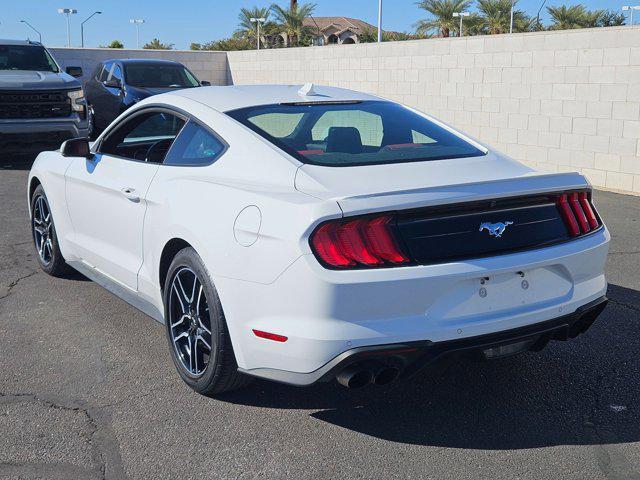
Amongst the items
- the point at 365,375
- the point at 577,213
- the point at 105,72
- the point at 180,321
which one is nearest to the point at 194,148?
the point at 180,321

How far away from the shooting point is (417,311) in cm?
340

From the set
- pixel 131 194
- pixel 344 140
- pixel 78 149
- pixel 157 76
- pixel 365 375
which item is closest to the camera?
pixel 365 375

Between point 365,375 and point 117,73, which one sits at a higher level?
point 117,73

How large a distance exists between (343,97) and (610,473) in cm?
268

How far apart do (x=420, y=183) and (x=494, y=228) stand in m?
0.38

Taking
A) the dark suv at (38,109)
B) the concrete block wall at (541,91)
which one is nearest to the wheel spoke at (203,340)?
the concrete block wall at (541,91)

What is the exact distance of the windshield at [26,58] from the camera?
44.3 feet

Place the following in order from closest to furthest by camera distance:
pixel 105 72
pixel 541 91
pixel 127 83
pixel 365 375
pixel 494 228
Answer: pixel 365 375 < pixel 494 228 < pixel 541 91 < pixel 127 83 < pixel 105 72

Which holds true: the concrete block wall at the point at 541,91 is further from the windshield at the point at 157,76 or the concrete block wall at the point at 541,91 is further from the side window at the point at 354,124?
the side window at the point at 354,124

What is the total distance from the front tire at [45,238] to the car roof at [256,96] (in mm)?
1817

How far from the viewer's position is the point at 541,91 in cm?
1214

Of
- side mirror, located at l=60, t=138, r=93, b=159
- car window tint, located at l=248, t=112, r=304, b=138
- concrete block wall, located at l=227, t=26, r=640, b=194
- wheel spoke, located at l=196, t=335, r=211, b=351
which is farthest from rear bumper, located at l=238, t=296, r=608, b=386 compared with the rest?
concrete block wall, located at l=227, t=26, r=640, b=194

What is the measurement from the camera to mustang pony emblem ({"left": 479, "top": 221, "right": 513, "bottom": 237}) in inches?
142

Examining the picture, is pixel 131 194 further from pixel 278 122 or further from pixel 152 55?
pixel 152 55
